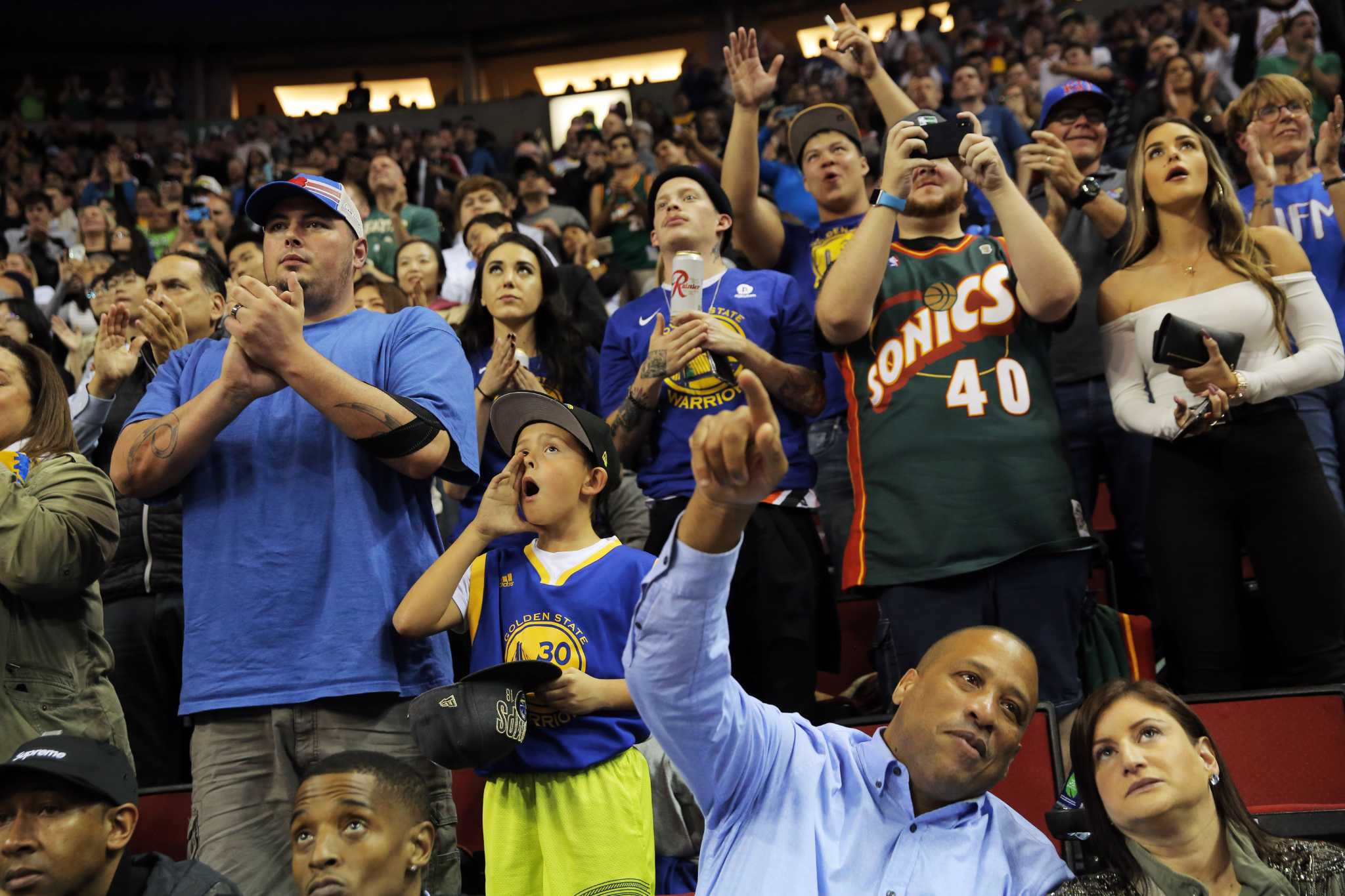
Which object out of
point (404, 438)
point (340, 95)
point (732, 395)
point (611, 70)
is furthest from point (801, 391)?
point (340, 95)

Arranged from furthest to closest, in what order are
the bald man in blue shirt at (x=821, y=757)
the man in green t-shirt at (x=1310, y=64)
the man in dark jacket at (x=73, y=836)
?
the man in green t-shirt at (x=1310, y=64) < the man in dark jacket at (x=73, y=836) < the bald man in blue shirt at (x=821, y=757)

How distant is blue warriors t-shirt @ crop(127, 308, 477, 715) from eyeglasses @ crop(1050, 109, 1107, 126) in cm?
267

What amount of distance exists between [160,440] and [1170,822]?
85.3 inches

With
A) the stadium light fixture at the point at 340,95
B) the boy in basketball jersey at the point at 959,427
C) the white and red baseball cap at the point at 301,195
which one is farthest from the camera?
the stadium light fixture at the point at 340,95

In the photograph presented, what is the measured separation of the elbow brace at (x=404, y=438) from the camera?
278 centimetres

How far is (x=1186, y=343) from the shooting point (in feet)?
11.1

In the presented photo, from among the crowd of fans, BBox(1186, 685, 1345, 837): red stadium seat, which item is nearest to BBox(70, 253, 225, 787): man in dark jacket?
the crowd of fans

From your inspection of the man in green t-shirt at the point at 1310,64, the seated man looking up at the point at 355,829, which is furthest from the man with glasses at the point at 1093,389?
the man in green t-shirt at the point at 1310,64

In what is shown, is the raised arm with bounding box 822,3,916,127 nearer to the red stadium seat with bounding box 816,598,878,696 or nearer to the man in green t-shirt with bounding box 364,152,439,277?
the red stadium seat with bounding box 816,598,878,696

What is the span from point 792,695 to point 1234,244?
5.96ft

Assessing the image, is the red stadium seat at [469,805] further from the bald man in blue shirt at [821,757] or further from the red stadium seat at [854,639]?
the bald man in blue shirt at [821,757]

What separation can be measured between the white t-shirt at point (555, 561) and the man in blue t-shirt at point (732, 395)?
1.65 ft

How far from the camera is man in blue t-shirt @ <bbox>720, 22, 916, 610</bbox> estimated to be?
4391mm

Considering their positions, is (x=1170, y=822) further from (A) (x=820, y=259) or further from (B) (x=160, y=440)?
(A) (x=820, y=259)
